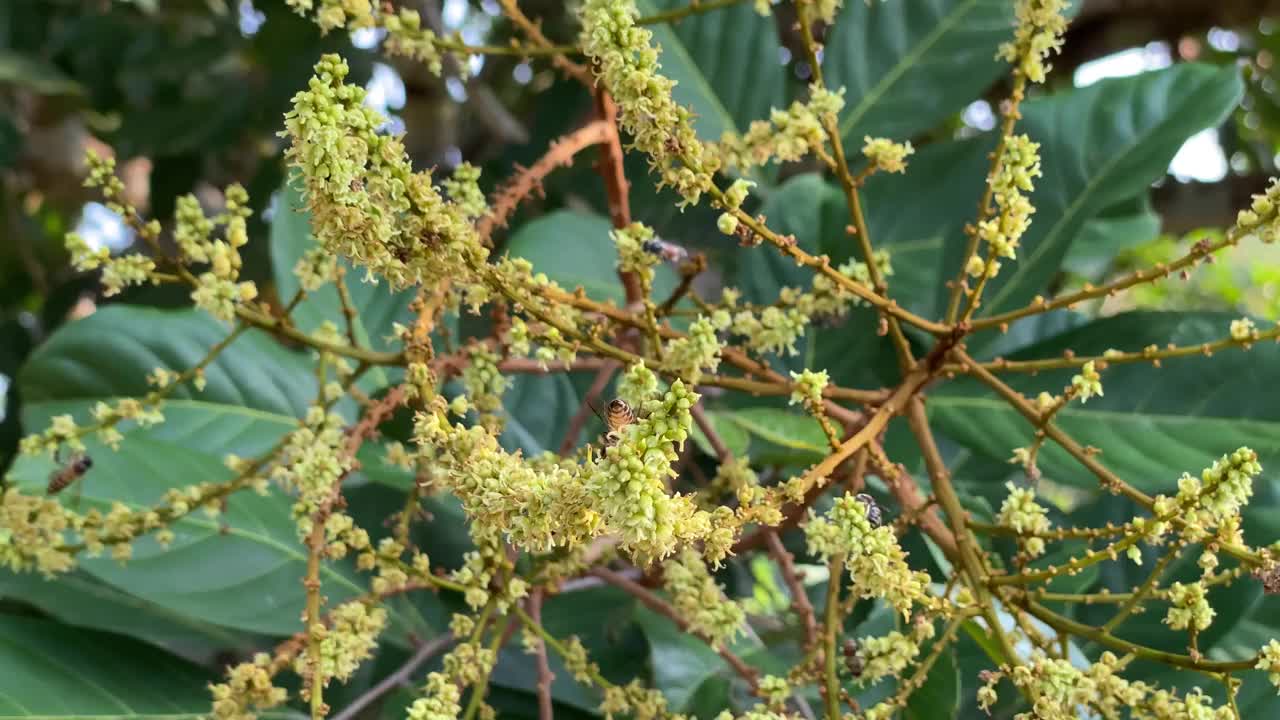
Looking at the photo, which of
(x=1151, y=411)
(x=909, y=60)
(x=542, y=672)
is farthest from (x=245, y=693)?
(x=909, y=60)

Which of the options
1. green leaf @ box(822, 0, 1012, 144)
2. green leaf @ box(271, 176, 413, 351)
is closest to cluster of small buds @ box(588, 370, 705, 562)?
green leaf @ box(271, 176, 413, 351)

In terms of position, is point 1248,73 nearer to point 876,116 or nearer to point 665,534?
point 876,116

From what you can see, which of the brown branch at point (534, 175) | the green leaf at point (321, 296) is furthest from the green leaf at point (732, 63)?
the brown branch at point (534, 175)

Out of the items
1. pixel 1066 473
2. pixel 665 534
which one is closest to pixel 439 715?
pixel 665 534

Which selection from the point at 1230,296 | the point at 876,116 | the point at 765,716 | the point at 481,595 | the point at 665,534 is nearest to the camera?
the point at 665,534

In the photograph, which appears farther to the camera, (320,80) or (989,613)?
(989,613)

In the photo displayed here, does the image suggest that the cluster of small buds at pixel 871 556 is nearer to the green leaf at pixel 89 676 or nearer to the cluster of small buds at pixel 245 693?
the cluster of small buds at pixel 245 693

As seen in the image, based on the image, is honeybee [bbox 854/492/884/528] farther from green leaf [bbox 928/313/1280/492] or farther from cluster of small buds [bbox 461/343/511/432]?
green leaf [bbox 928/313/1280/492]
